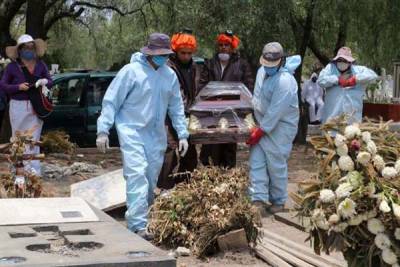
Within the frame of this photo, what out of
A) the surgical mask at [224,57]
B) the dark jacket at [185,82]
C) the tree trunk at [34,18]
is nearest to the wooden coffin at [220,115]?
the dark jacket at [185,82]

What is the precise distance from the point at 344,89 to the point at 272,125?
1.66 meters

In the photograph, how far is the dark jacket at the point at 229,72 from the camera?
8.05 metres

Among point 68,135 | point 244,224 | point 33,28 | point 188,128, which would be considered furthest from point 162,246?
point 33,28

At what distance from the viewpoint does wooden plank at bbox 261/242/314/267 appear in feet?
17.5

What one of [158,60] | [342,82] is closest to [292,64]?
[342,82]

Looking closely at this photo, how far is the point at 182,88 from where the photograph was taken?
764 cm

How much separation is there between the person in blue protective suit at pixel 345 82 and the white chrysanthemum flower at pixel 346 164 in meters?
4.54

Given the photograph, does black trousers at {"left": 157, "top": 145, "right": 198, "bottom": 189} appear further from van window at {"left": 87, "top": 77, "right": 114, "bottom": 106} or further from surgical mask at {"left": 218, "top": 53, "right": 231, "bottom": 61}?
van window at {"left": 87, "top": 77, "right": 114, "bottom": 106}

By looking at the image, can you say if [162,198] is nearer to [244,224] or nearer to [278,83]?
[244,224]

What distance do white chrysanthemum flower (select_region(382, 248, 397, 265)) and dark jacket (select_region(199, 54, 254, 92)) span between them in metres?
4.55

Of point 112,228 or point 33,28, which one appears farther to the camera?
point 33,28

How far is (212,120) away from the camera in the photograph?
23.9ft

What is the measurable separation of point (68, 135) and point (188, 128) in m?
5.74

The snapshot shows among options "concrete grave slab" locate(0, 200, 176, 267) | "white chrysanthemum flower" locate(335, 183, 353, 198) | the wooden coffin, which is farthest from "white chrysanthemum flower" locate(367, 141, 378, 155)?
the wooden coffin
